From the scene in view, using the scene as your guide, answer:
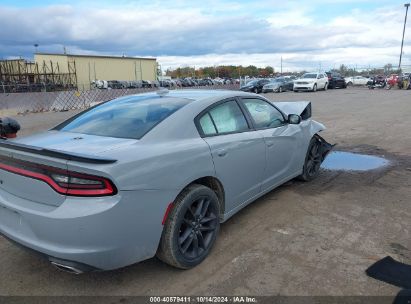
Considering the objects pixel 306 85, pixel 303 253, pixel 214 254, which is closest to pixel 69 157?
pixel 214 254

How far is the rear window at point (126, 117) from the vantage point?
11.5 feet

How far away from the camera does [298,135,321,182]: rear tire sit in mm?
5844

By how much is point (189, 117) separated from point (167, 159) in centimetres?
65

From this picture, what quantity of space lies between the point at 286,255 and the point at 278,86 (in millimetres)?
33561

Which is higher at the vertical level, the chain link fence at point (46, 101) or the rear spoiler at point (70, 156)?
the rear spoiler at point (70, 156)

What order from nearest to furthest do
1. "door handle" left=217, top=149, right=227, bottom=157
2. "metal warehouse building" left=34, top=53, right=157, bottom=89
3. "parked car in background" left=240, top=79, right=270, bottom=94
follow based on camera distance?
"door handle" left=217, top=149, right=227, bottom=157, "parked car in background" left=240, top=79, right=270, bottom=94, "metal warehouse building" left=34, top=53, right=157, bottom=89

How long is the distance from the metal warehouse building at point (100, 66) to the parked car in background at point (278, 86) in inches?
1400

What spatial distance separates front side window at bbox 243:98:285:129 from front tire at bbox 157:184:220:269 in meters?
1.31

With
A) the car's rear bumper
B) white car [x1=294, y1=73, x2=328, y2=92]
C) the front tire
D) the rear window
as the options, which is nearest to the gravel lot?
the front tire

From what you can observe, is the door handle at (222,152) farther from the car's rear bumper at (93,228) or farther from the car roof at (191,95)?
the car's rear bumper at (93,228)

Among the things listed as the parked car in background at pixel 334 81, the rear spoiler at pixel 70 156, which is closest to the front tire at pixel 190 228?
the rear spoiler at pixel 70 156

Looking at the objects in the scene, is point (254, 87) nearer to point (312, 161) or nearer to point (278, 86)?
point (278, 86)

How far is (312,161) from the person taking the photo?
6.02 metres

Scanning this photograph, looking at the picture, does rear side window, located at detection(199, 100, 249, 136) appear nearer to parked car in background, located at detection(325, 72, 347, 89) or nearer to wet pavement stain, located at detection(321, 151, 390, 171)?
wet pavement stain, located at detection(321, 151, 390, 171)
